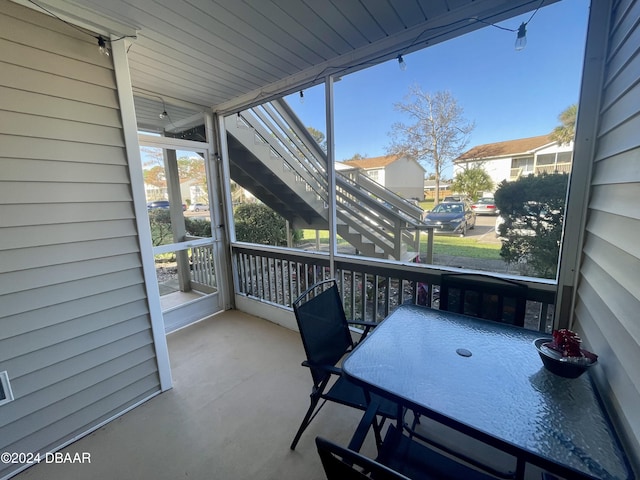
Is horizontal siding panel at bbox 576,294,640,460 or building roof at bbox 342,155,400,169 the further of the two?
building roof at bbox 342,155,400,169

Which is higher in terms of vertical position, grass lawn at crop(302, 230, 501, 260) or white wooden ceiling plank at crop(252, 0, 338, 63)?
white wooden ceiling plank at crop(252, 0, 338, 63)

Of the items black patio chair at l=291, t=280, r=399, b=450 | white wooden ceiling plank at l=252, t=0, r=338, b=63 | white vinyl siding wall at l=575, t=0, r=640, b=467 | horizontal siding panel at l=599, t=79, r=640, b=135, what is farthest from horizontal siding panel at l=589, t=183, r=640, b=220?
white wooden ceiling plank at l=252, t=0, r=338, b=63

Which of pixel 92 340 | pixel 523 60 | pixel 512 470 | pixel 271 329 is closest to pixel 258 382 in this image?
pixel 271 329

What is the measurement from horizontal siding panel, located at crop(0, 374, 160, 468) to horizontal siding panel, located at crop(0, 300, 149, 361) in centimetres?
40

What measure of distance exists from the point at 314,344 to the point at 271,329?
1.65 meters

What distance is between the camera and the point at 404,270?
2.10m

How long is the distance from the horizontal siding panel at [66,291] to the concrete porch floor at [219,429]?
2.97ft

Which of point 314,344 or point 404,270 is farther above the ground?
point 404,270

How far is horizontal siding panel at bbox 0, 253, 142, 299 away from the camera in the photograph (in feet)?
4.66

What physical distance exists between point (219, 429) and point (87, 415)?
2.84 ft

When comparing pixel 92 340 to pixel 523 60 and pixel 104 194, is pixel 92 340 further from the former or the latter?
pixel 523 60

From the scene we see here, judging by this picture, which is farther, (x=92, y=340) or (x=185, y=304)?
(x=185, y=304)

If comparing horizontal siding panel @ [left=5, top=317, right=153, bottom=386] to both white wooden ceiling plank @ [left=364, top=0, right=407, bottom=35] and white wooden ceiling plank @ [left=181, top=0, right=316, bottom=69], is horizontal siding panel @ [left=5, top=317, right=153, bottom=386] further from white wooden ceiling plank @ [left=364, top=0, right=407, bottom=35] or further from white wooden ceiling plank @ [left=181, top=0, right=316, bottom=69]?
white wooden ceiling plank @ [left=364, top=0, right=407, bottom=35]

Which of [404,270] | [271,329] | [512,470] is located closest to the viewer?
[512,470]
